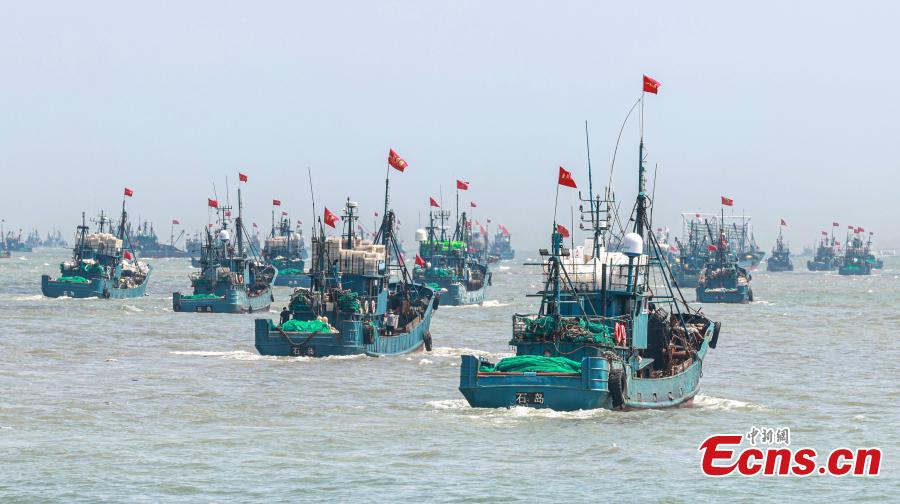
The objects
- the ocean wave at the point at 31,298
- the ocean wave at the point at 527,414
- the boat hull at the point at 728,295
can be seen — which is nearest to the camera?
the ocean wave at the point at 527,414

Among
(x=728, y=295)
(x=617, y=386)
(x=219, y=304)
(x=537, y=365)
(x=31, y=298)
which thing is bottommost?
(x=617, y=386)

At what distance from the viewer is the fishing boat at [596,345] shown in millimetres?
54094

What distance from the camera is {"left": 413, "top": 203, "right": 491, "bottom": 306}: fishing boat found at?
158 meters

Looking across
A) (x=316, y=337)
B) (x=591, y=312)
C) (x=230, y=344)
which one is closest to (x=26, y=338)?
(x=230, y=344)

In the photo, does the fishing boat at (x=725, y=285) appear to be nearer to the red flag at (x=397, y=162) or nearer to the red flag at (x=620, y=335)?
the red flag at (x=397, y=162)

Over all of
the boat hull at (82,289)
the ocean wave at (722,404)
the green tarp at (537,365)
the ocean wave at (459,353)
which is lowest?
the ocean wave at (722,404)

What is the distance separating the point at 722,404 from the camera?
61.8 m

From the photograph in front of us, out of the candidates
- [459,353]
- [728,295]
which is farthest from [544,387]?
[728,295]

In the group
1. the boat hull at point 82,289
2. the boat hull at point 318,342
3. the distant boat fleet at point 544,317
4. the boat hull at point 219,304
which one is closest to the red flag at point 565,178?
the distant boat fleet at point 544,317

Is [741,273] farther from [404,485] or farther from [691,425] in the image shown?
[404,485]

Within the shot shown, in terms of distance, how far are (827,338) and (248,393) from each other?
5948cm

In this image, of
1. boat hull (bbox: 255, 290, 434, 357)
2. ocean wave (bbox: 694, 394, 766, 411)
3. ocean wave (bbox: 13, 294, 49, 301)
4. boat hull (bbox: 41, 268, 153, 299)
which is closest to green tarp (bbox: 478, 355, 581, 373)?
ocean wave (bbox: 694, 394, 766, 411)

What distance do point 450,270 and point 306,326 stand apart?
79004mm

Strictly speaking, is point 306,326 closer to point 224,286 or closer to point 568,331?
point 568,331
